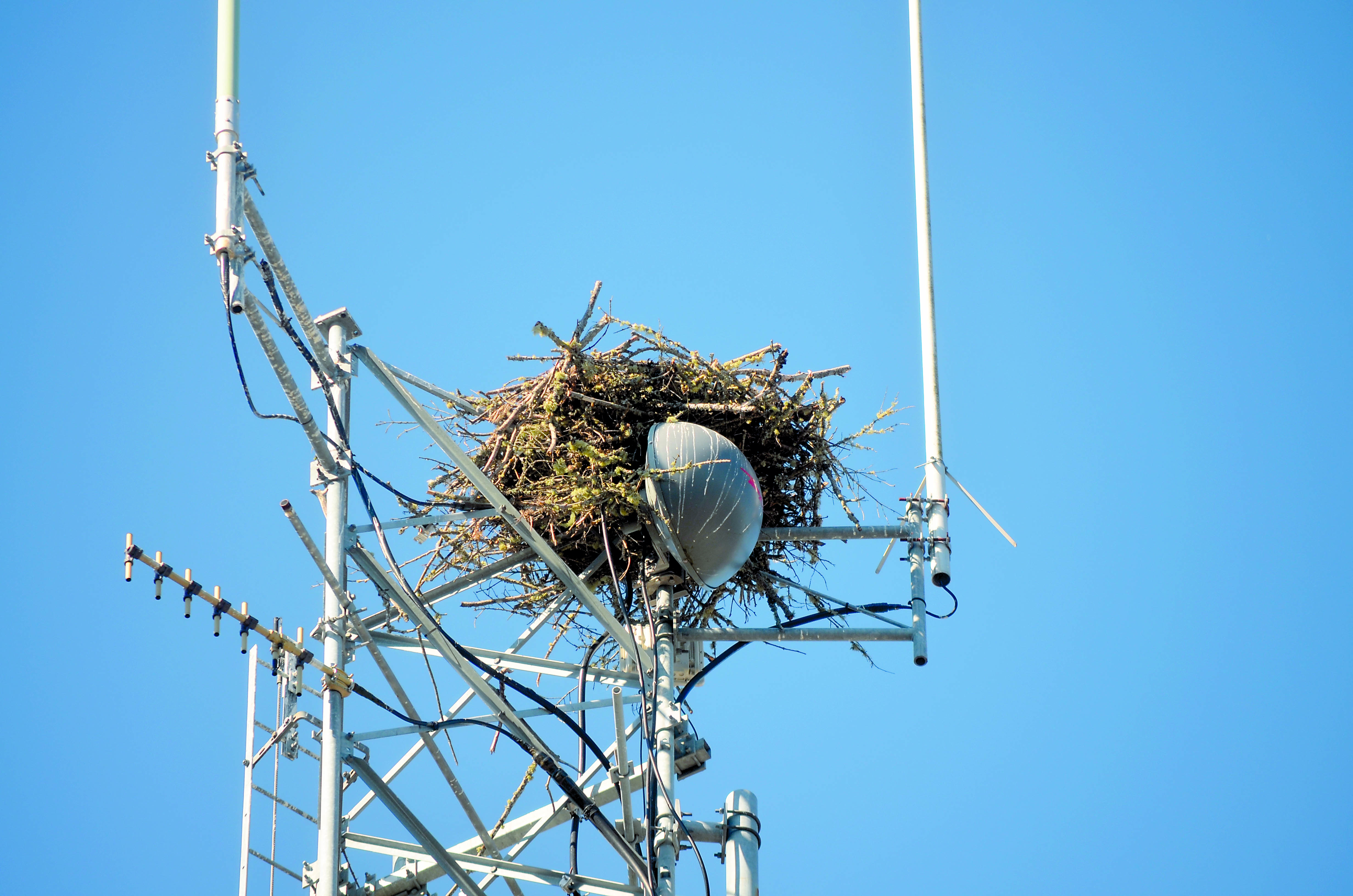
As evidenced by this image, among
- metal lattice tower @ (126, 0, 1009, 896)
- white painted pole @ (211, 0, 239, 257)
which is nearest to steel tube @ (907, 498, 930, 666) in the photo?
metal lattice tower @ (126, 0, 1009, 896)

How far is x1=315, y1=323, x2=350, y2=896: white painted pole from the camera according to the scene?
7.94 m

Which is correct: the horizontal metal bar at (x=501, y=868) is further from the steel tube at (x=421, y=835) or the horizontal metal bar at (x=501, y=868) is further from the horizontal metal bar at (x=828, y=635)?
the horizontal metal bar at (x=828, y=635)

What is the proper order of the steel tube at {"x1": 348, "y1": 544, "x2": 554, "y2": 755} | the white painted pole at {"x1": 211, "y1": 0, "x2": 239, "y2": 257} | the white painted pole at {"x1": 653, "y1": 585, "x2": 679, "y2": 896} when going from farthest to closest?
1. the white painted pole at {"x1": 653, "y1": 585, "x2": 679, "y2": 896}
2. the steel tube at {"x1": 348, "y1": 544, "x2": 554, "y2": 755}
3. the white painted pole at {"x1": 211, "y1": 0, "x2": 239, "y2": 257}

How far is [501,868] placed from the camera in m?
9.02

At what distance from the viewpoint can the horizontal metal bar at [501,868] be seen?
8961 mm

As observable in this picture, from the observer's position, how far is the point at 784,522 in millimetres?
11461

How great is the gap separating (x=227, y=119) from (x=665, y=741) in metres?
4.16

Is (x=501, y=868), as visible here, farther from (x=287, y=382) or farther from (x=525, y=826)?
(x=287, y=382)

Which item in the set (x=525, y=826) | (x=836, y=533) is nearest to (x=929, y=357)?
(x=836, y=533)

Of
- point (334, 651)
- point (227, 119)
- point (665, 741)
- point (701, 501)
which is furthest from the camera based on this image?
point (701, 501)

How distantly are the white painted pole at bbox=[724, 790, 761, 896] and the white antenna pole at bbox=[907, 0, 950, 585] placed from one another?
6.02ft

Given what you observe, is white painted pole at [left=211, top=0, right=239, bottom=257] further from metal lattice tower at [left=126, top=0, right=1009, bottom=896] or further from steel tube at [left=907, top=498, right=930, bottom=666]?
steel tube at [left=907, top=498, right=930, bottom=666]

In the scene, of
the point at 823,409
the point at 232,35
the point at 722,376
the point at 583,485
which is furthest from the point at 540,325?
the point at 232,35

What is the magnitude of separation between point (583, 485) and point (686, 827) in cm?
196
